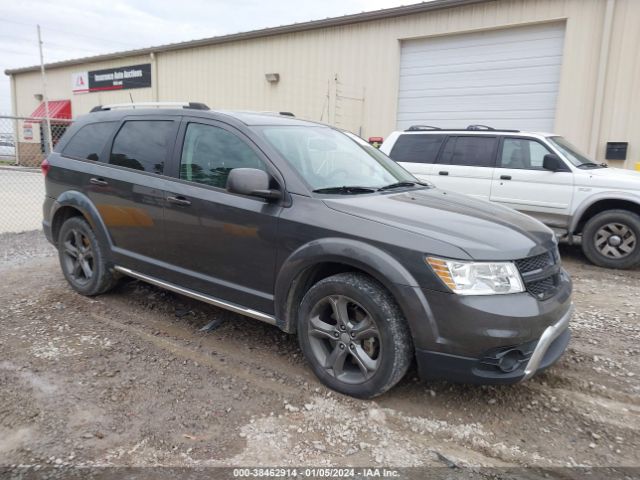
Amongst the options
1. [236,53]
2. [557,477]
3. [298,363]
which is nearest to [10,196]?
[236,53]

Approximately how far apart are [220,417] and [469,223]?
1.90 m

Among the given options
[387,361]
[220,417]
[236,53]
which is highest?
[236,53]

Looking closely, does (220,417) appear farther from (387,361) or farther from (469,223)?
(469,223)

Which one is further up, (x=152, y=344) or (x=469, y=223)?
(x=469, y=223)

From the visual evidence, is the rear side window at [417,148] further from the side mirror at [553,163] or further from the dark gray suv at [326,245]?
the dark gray suv at [326,245]

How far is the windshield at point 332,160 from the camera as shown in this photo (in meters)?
3.62

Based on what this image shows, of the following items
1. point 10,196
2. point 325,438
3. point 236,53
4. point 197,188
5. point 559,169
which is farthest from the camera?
point 236,53

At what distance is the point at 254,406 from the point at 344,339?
687 mm

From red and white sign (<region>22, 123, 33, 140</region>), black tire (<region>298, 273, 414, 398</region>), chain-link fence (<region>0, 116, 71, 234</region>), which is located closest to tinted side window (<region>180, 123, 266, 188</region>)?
black tire (<region>298, 273, 414, 398</region>)

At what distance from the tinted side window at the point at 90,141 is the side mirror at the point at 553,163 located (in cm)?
557

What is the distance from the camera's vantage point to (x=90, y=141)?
15.9ft

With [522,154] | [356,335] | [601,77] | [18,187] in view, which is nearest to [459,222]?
[356,335]

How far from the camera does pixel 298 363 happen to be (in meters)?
3.71

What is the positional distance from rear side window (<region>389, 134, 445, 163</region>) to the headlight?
5486mm
